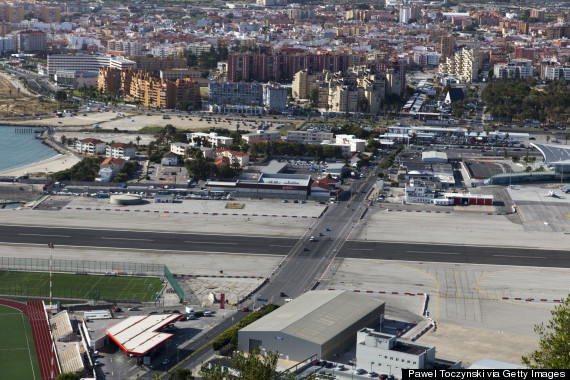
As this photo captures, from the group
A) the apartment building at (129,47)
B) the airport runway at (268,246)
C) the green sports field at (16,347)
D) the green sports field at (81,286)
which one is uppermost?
Result: the apartment building at (129,47)

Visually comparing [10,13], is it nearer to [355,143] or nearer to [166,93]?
[166,93]

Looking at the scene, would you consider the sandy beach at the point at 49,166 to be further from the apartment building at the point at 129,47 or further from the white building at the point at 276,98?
the apartment building at the point at 129,47

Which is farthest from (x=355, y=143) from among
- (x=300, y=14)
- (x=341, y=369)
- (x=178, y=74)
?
(x=300, y=14)

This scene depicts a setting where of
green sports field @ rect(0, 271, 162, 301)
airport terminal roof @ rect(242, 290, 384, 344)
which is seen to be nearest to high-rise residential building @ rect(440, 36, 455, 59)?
green sports field @ rect(0, 271, 162, 301)

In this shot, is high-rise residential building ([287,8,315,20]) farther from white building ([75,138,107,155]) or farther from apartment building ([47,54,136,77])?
white building ([75,138,107,155])

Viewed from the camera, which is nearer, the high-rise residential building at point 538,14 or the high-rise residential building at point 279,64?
the high-rise residential building at point 279,64

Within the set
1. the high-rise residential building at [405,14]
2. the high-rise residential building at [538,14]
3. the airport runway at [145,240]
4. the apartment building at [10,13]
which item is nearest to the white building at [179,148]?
the airport runway at [145,240]

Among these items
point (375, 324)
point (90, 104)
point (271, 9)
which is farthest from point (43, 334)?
point (271, 9)
